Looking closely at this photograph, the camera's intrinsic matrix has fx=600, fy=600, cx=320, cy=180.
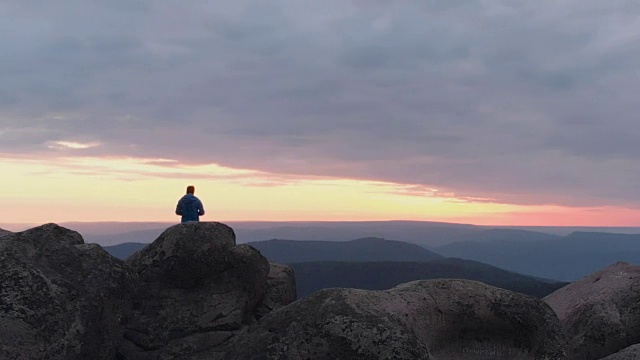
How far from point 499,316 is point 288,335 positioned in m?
4.65

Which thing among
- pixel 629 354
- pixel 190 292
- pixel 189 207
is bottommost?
pixel 629 354

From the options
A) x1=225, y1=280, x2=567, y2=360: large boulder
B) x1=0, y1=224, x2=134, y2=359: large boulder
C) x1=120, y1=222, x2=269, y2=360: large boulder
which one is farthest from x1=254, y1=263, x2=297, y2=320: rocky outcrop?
x1=225, y1=280, x2=567, y2=360: large boulder

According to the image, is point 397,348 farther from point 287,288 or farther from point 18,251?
point 287,288

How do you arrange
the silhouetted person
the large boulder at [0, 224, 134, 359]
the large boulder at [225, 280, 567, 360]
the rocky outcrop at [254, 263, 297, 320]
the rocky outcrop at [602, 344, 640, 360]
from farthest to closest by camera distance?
the silhouetted person, the rocky outcrop at [254, 263, 297, 320], the rocky outcrop at [602, 344, 640, 360], the large boulder at [0, 224, 134, 359], the large boulder at [225, 280, 567, 360]

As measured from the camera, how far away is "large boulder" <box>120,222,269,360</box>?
53.7 feet

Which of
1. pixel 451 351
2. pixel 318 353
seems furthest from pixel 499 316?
pixel 318 353

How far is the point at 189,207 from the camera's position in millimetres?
22859

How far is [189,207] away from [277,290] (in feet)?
18.3

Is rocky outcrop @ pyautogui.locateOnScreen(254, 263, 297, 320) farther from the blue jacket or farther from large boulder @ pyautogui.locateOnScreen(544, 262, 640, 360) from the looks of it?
large boulder @ pyautogui.locateOnScreen(544, 262, 640, 360)

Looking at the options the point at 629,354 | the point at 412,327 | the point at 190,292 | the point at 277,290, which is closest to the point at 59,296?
the point at 190,292

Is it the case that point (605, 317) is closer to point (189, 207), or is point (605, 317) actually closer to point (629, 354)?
point (629, 354)

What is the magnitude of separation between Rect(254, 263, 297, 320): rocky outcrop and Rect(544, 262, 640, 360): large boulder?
8.60 metres

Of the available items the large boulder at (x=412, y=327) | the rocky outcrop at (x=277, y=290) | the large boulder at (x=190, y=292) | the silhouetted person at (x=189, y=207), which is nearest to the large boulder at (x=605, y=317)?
the large boulder at (x=412, y=327)

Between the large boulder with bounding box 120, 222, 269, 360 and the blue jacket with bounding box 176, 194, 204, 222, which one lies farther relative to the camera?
the blue jacket with bounding box 176, 194, 204, 222
